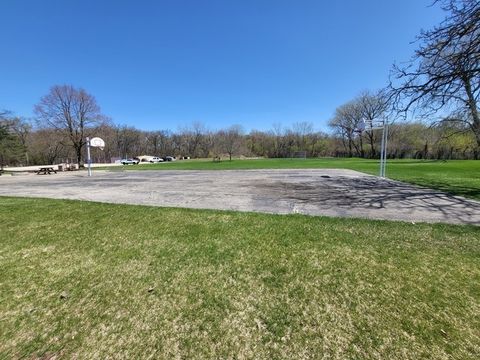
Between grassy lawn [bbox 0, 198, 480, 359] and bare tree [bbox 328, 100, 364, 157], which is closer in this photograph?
grassy lawn [bbox 0, 198, 480, 359]

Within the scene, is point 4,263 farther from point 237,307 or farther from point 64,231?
point 237,307

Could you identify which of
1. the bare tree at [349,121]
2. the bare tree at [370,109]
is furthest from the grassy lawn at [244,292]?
the bare tree at [349,121]

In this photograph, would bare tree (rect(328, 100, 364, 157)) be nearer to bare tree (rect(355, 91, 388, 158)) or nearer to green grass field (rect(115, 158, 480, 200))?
bare tree (rect(355, 91, 388, 158))

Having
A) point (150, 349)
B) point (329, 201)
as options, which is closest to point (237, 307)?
point (150, 349)

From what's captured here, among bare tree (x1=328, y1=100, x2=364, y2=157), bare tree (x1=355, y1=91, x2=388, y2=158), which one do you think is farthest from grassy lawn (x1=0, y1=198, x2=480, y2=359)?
bare tree (x1=328, y1=100, x2=364, y2=157)

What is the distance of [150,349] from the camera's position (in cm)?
235

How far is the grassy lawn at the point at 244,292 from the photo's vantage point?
2357 millimetres

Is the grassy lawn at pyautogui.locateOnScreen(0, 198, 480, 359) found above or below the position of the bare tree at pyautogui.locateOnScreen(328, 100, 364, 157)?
below

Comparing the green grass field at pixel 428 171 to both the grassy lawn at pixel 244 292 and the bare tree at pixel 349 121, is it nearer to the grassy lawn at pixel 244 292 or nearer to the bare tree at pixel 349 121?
the grassy lawn at pixel 244 292

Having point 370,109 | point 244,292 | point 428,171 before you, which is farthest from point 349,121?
point 244,292

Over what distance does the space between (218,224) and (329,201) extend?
4.47 m

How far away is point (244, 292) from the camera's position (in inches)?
122

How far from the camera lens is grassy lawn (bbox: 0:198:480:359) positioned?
7.73ft

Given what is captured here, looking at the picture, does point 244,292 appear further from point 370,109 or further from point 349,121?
point 349,121
